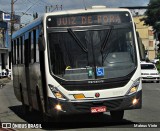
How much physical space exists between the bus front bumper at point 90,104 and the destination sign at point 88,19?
1.93m

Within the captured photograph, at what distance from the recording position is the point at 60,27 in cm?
1227

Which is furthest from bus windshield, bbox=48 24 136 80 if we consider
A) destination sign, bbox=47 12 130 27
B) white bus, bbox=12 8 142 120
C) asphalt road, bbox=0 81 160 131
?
asphalt road, bbox=0 81 160 131

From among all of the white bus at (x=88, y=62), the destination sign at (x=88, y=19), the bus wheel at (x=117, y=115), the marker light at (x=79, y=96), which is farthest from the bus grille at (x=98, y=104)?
the destination sign at (x=88, y=19)

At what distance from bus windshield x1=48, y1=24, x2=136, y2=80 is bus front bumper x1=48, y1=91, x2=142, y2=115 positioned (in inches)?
23.2

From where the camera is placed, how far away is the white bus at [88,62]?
11859 millimetres

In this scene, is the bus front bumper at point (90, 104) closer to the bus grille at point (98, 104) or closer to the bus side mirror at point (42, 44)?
the bus grille at point (98, 104)

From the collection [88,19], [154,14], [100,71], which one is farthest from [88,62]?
[154,14]

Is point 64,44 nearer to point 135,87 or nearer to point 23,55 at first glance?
Result: point 135,87

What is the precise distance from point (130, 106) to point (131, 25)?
209 cm

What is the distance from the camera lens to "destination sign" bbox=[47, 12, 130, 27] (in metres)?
12.3

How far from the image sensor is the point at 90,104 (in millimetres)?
11875

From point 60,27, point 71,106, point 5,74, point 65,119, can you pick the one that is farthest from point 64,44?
point 5,74

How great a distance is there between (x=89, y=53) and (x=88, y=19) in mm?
926

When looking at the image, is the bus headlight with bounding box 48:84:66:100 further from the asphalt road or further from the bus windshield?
the asphalt road
